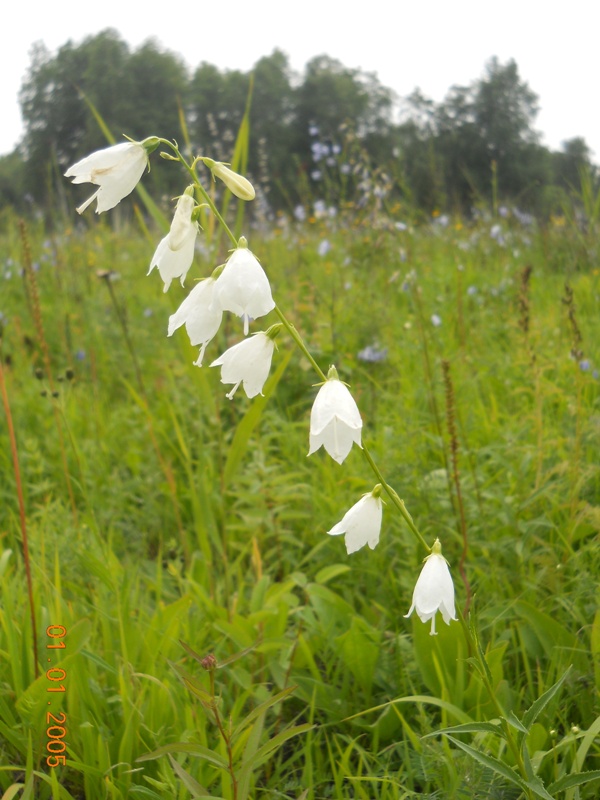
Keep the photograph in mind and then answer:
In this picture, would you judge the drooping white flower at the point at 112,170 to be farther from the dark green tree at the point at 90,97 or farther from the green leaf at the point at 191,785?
the dark green tree at the point at 90,97

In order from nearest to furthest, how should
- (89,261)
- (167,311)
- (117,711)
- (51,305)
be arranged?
(117,711), (167,311), (51,305), (89,261)

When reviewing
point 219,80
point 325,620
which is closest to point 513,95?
point 219,80

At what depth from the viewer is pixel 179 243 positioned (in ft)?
4.13

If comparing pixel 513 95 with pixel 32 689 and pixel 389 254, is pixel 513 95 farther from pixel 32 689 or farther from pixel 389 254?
pixel 32 689

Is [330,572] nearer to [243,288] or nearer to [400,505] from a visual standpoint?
[400,505]

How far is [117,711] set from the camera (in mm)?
1651

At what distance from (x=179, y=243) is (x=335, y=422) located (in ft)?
1.40

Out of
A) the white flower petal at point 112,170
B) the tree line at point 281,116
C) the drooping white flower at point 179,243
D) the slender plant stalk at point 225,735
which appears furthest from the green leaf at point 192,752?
the tree line at point 281,116

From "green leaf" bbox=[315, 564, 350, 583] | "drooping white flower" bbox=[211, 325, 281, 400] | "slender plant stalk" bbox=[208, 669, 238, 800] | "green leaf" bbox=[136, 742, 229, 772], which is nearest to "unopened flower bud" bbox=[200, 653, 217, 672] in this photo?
"slender plant stalk" bbox=[208, 669, 238, 800]

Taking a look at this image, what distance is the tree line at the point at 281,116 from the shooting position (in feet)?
41.7

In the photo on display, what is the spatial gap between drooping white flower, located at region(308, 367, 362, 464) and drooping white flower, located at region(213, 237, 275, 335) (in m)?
0.18

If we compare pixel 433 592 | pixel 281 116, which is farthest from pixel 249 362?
pixel 281 116

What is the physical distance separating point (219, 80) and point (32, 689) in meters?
23.2

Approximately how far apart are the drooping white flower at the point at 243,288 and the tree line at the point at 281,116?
23.0 feet
